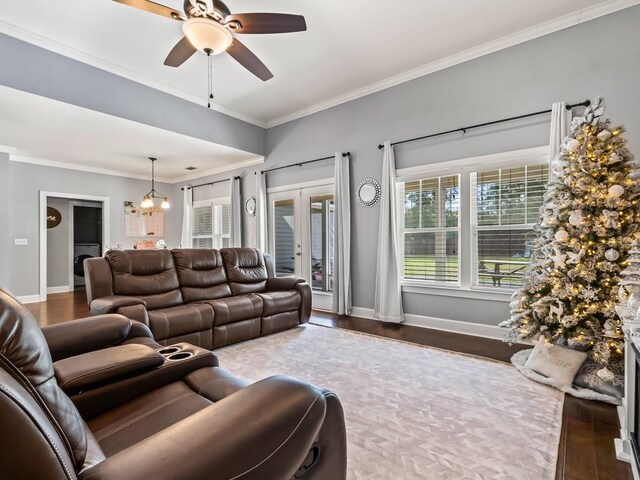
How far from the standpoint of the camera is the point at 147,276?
349 cm

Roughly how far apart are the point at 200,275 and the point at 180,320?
82 centimetres

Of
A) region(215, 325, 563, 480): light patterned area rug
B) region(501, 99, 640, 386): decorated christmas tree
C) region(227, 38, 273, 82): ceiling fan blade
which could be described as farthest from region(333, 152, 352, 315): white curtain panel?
region(501, 99, 640, 386): decorated christmas tree

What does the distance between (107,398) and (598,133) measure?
3.72 metres

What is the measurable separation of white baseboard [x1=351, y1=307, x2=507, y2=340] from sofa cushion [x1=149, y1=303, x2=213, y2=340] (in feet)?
7.82

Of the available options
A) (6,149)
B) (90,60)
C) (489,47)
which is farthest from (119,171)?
(489,47)

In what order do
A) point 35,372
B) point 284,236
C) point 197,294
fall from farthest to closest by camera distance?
point 284,236 → point 197,294 → point 35,372

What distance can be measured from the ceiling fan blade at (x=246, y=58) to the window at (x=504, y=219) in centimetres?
271

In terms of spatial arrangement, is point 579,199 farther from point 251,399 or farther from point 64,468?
point 64,468

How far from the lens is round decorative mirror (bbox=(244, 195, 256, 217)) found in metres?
6.43

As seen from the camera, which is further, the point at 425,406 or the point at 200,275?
the point at 200,275

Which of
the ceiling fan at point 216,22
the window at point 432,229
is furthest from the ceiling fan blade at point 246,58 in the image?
the window at point 432,229

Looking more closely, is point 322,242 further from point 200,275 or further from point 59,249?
point 59,249

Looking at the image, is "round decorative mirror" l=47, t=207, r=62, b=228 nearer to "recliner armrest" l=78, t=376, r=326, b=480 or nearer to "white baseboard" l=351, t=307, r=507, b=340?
"white baseboard" l=351, t=307, r=507, b=340

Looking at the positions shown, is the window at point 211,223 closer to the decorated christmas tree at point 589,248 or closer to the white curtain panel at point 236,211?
the white curtain panel at point 236,211
